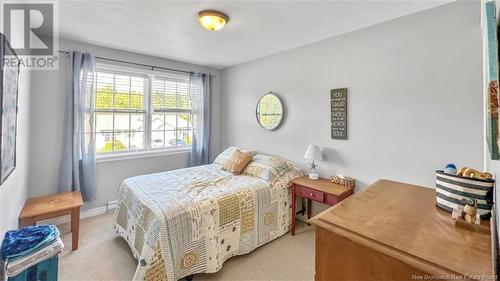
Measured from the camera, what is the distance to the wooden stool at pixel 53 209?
2.10 metres

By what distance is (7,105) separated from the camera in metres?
1.48

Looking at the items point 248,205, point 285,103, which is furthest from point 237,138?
point 248,205

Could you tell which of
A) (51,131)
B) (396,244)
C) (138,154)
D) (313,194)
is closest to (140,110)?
(138,154)

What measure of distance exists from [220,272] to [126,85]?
2975mm

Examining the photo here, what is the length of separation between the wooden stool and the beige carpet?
0.77 ft

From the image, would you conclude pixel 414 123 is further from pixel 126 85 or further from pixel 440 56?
pixel 126 85

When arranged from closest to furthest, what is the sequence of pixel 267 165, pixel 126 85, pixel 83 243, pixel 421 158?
pixel 421 158
pixel 83 243
pixel 267 165
pixel 126 85

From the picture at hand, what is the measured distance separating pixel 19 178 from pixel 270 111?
2.95 metres

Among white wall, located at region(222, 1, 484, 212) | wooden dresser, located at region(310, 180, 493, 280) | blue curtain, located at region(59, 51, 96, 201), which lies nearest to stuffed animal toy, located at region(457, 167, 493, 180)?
wooden dresser, located at region(310, 180, 493, 280)

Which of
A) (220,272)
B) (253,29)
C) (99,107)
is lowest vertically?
(220,272)

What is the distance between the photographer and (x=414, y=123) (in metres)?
2.10

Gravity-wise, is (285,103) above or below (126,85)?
below

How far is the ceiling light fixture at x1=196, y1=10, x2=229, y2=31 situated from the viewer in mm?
2041

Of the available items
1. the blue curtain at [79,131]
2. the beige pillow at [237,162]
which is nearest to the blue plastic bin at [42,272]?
the blue curtain at [79,131]
